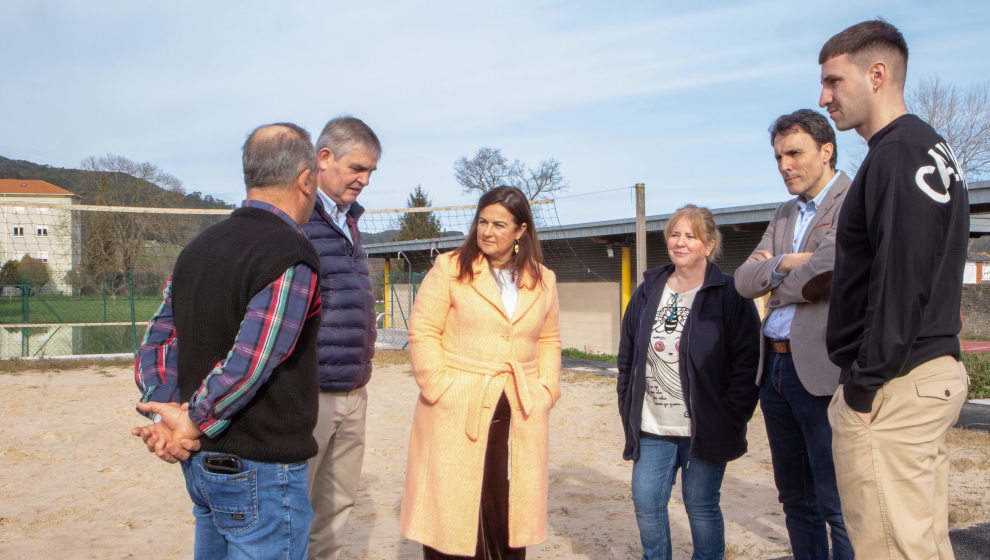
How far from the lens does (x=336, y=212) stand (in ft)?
10.5

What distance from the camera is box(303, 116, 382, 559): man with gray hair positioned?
3.05 m

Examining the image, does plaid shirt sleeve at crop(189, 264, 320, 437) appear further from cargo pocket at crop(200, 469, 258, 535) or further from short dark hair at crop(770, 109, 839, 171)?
short dark hair at crop(770, 109, 839, 171)

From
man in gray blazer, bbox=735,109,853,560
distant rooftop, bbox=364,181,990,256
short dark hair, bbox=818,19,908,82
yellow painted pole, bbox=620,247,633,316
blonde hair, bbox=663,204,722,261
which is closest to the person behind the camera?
short dark hair, bbox=818,19,908,82

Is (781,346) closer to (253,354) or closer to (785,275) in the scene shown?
(785,275)

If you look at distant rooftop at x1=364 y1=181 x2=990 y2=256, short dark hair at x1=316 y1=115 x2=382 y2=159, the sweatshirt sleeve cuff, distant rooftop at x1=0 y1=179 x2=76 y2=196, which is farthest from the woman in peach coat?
distant rooftop at x1=0 y1=179 x2=76 y2=196

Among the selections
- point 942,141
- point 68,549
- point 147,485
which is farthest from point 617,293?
point 942,141

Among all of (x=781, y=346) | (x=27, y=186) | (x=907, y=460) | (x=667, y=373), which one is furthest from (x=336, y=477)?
(x=27, y=186)

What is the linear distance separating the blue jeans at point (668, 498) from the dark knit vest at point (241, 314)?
1726mm

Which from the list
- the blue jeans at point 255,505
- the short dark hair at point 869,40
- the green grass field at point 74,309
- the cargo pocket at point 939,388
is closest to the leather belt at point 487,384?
the blue jeans at point 255,505

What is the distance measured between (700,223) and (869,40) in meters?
1.33

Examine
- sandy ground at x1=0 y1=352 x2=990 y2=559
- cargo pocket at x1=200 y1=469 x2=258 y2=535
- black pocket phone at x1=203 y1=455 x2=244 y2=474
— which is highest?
black pocket phone at x1=203 y1=455 x2=244 y2=474

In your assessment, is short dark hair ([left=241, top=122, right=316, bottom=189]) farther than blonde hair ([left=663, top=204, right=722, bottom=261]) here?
No

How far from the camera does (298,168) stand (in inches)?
86.0

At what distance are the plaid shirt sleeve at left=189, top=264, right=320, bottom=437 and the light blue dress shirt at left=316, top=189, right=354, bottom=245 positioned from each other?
1155 millimetres
